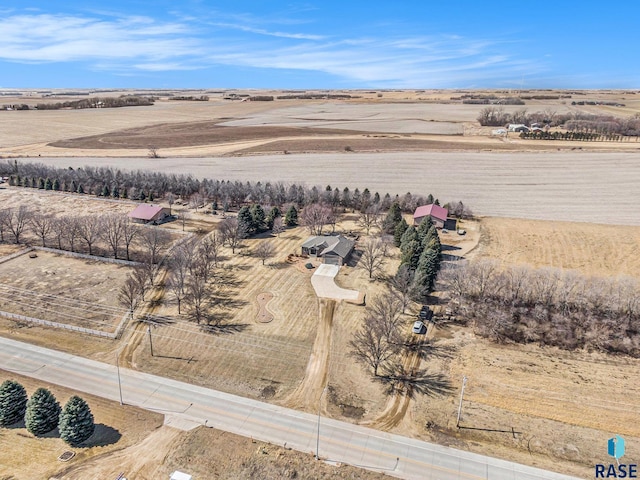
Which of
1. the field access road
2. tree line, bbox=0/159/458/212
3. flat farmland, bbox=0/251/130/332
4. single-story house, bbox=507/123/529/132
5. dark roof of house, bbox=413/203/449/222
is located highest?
single-story house, bbox=507/123/529/132

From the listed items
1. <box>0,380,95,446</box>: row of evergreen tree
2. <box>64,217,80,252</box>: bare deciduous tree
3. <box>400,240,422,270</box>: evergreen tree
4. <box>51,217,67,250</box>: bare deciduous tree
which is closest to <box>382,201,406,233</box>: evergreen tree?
<box>400,240,422,270</box>: evergreen tree

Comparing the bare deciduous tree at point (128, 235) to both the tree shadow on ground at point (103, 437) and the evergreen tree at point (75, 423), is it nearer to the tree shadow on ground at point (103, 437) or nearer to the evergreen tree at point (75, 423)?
the tree shadow on ground at point (103, 437)

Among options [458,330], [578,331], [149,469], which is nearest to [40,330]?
[149,469]

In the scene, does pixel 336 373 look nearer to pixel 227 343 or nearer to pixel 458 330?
pixel 227 343

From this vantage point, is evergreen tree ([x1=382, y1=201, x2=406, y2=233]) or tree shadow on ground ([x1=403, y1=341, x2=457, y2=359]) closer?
tree shadow on ground ([x1=403, y1=341, x2=457, y2=359])

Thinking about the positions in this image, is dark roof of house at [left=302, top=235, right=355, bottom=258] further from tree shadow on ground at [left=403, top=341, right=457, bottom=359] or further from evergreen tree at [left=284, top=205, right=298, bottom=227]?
tree shadow on ground at [left=403, top=341, right=457, bottom=359]

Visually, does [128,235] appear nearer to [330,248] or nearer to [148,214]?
[148,214]

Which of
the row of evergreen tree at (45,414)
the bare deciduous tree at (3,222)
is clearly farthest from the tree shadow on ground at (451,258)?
the bare deciduous tree at (3,222)

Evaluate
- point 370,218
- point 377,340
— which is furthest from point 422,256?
point 370,218
